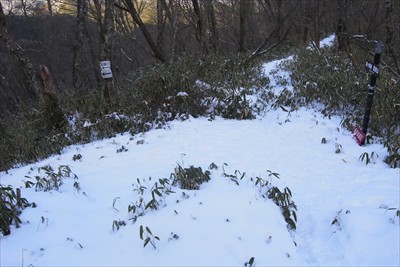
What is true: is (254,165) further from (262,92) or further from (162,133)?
(262,92)

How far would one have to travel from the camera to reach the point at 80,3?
38.8 feet

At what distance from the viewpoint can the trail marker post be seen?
468 cm

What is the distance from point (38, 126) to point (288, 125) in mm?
5500

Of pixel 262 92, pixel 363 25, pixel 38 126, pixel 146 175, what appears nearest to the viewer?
pixel 146 175

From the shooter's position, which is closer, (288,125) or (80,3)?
(288,125)

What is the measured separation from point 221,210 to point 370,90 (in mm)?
3082

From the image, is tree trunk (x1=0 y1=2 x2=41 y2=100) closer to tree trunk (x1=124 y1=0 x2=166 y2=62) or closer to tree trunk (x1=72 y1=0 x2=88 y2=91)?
tree trunk (x1=72 y1=0 x2=88 y2=91)

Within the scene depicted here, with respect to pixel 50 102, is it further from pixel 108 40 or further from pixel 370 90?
pixel 370 90

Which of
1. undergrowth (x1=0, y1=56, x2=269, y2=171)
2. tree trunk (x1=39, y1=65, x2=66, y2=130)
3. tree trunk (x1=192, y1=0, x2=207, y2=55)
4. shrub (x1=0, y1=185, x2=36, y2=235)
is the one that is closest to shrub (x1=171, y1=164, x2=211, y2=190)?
shrub (x1=0, y1=185, x2=36, y2=235)

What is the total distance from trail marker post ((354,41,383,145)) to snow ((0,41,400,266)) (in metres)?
0.18

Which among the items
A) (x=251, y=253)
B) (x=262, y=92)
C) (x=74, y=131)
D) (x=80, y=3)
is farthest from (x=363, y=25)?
(x=251, y=253)

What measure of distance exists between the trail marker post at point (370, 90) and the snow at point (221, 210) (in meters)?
0.18

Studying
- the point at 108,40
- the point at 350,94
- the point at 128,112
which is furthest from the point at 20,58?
the point at 350,94

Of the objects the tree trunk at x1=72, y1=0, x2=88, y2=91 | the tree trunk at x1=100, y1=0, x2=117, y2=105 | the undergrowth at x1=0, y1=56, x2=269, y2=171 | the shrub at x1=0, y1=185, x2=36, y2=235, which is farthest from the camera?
the tree trunk at x1=72, y1=0, x2=88, y2=91
